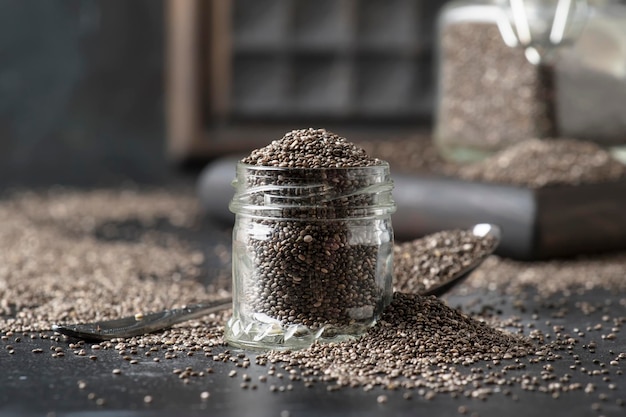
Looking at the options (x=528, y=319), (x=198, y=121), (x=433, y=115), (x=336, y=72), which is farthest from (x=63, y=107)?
(x=528, y=319)

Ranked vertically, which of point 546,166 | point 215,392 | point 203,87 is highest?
point 203,87

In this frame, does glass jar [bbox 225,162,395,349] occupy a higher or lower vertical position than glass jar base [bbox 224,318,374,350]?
higher

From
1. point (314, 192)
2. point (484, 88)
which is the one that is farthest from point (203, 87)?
point (314, 192)

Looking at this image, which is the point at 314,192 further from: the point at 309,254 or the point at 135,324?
the point at 135,324

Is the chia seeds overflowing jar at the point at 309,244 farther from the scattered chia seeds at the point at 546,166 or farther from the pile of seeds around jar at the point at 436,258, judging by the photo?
the scattered chia seeds at the point at 546,166

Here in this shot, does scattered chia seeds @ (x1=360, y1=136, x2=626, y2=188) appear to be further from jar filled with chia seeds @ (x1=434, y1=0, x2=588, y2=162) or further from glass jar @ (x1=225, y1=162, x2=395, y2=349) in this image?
glass jar @ (x1=225, y1=162, x2=395, y2=349)

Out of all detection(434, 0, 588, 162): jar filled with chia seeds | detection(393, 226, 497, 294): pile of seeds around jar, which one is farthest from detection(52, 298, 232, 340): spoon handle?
detection(434, 0, 588, 162): jar filled with chia seeds
